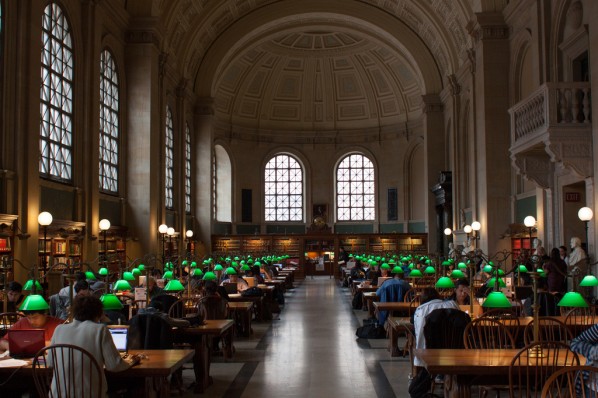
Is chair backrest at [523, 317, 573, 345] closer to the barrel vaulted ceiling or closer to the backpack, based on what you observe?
the backpack

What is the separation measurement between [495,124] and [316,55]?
57.7ft

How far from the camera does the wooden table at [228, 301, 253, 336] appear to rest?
12.5 meters

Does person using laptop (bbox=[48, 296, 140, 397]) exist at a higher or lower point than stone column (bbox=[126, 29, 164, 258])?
lower

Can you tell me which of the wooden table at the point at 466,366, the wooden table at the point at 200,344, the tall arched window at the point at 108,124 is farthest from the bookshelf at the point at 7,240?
the wooden table at the point at 466,366

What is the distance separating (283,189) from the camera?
39.8 meters

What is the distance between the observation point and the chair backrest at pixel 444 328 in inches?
290

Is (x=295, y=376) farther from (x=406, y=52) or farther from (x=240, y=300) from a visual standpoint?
(x=406, y=52)

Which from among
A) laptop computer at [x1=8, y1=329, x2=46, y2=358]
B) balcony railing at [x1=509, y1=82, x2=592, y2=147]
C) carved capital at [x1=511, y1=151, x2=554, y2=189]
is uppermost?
balcony railing at [x1=509, y1=82, x2=592, y2=147]

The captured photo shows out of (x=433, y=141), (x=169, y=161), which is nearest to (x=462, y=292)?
(x=169, y=161)

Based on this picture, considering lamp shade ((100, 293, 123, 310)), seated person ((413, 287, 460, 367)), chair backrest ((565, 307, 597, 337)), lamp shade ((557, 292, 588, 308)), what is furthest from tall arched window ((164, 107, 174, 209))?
lamp shade ((557, 292, 588, 308))

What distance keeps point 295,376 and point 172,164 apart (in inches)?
769

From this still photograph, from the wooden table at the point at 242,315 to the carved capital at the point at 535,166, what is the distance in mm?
7176

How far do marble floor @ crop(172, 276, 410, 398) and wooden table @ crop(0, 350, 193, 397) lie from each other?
2.09m

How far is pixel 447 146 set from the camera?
→ 30969mm
